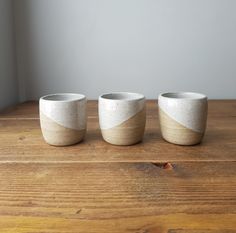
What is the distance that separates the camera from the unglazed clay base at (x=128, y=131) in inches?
22.3

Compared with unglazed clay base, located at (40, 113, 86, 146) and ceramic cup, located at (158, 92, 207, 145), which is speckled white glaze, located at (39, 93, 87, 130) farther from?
ceramic cup, located at (158, 92, 207, 145)

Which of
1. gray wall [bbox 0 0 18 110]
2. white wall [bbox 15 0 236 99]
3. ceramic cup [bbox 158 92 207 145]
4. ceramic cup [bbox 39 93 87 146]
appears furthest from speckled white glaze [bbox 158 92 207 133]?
gray wall [bbox 0 0 18 110]

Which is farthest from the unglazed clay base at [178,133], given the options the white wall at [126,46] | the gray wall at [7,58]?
the gray wall at [7,58]

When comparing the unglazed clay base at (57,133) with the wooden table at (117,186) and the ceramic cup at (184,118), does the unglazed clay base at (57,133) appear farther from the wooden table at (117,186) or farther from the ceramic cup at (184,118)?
the ceramic cup at (184,118)

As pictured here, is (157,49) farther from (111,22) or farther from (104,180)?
(104,180)

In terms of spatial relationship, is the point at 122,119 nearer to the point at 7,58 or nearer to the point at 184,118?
the point at 184,118

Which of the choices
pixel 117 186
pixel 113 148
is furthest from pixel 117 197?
pixel 113 148

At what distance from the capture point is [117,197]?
38cm

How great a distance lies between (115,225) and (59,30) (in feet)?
2.98

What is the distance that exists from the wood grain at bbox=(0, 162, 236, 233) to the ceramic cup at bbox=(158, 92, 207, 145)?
92 mm

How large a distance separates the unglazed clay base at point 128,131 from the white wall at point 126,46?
541 mm

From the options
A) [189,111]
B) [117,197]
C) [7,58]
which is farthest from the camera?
[7,58]

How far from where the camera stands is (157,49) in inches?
42.1

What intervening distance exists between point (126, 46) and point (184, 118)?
60cm
